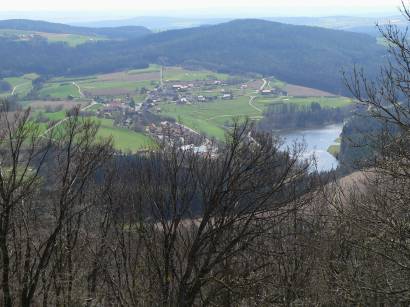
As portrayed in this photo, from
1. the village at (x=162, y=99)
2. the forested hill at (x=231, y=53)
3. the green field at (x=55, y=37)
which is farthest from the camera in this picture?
the green field at (x=55, y=37)

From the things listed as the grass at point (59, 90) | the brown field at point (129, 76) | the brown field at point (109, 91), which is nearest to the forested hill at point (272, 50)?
the brown field at point (129, 76)

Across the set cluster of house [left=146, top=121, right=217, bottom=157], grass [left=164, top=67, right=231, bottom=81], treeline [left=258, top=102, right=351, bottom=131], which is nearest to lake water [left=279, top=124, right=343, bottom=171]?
treeline [left=258, top=102, right=351, bottom=131]

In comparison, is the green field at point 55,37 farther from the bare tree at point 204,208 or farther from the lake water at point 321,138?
the bare tree at point 204,208

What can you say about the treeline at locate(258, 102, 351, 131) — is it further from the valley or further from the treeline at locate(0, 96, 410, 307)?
the treeline at locate(0, 96, 410, 307)

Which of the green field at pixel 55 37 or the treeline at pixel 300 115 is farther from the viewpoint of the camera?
the green field at pixel 55 37

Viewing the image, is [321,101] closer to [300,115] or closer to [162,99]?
[300,115]
